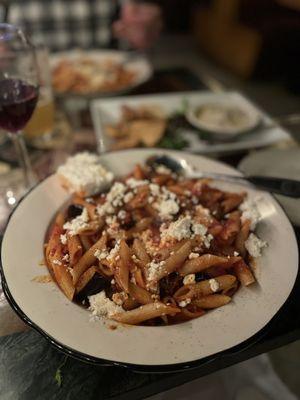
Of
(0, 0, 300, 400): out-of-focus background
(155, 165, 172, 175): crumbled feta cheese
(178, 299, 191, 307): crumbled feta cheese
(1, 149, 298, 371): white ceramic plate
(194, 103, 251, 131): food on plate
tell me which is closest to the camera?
(1, 149, 298, 371): white ceramic plate

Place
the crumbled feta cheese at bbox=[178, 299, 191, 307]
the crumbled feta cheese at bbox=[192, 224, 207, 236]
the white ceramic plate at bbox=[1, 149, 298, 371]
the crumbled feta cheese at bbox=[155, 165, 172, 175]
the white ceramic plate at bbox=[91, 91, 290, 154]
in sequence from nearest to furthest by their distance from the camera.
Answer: the white ceramic plate at bbox=[1, 149, 298, 371], the crumbled feta cheese at bbox=[178, 299, 191, 307], the crumbled feta cheese at bbox=[192, 224, 207, 236], the crumbled feta cheese at bbox=[155, 165, 172, 175], the white ceramic plate at bbox=[91, 91, 290, 154]

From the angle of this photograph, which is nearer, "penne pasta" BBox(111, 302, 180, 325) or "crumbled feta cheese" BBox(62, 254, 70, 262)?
"penne pasta" BBox(111, 302, 180, 325)

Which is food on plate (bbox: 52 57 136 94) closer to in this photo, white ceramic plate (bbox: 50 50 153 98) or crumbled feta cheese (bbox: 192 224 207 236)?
white ceramic plate (bbox: 50 50 153 98)

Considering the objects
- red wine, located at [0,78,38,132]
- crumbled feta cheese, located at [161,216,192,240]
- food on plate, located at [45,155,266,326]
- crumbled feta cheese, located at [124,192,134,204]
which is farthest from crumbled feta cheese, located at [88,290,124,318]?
red wine, located at [0,78,38,132]

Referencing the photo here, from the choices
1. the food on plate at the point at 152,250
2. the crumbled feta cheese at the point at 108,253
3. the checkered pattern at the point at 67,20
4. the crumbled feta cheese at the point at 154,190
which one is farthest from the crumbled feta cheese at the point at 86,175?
the checkered pattern at the point at 67,20

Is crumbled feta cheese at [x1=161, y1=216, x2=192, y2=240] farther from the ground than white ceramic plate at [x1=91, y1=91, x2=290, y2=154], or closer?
farther from the ground

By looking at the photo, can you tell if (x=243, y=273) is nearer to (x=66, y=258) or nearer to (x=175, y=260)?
(x=175, y=260)

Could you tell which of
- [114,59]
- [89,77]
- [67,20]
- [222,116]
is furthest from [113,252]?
[67,20]
